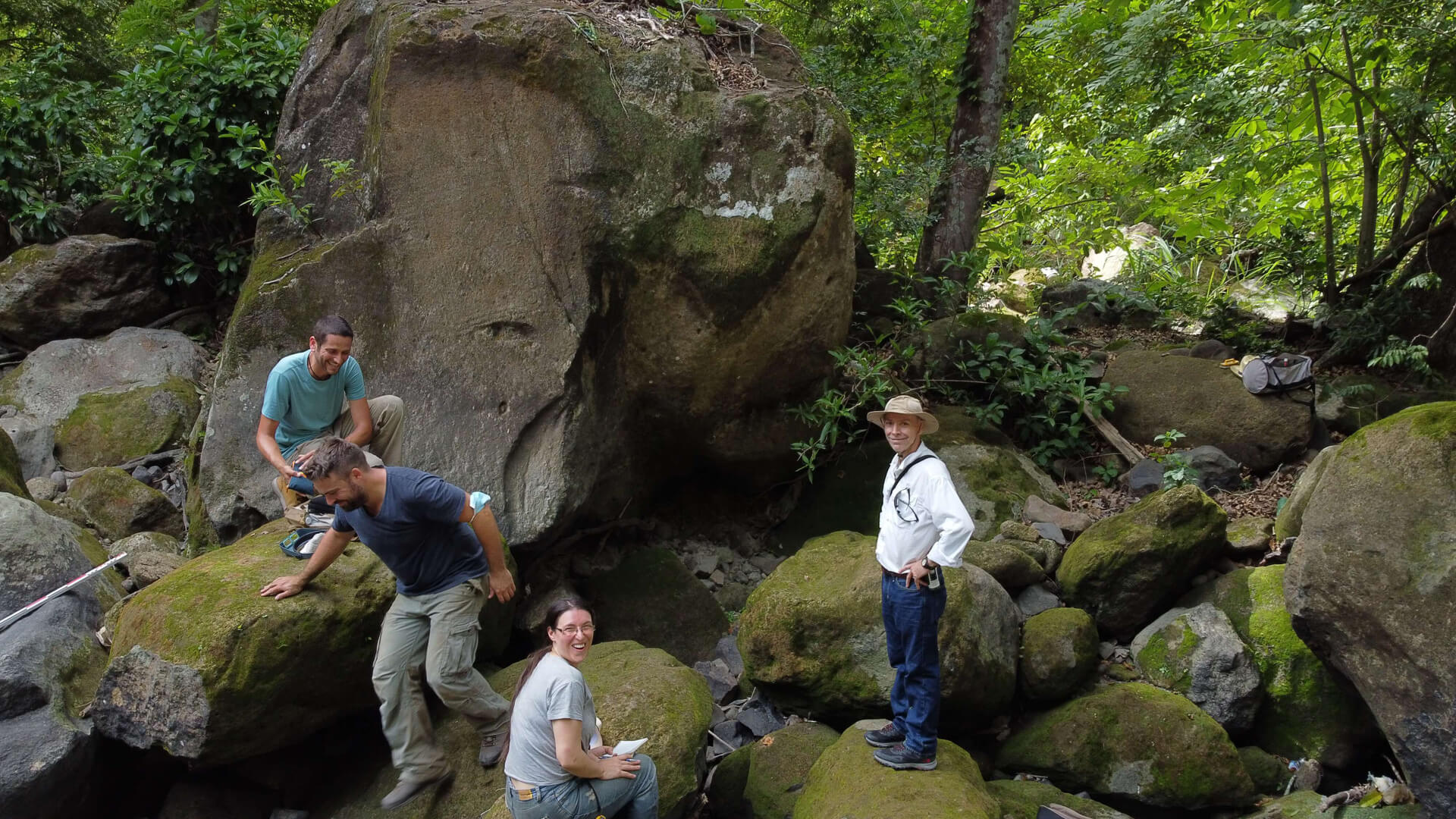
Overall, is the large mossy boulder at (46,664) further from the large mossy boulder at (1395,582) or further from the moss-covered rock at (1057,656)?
the large mossy boulder at (1395,582)

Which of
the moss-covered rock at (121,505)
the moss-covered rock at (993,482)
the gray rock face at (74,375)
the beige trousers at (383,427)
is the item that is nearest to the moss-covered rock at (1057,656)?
the moss-covered rock at (993,482)

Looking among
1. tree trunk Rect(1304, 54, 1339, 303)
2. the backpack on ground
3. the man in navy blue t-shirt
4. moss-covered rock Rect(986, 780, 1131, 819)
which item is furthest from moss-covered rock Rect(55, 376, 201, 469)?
tree trunk Rect(1304, 54, 1339, 303)

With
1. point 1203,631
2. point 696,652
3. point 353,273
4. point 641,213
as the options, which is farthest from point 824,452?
point 353,273

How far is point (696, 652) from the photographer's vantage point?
6.33m

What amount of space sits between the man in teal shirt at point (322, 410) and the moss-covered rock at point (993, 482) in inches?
152

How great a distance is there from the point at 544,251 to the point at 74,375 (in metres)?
4.73

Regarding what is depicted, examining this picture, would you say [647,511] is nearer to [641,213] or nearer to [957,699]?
[641,213]

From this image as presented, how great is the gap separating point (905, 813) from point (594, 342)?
3.63 metres

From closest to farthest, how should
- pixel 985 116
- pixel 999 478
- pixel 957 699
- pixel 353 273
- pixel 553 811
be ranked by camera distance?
pixel 553 811 < pixel 957 699 < pixel 353 273 < pixel 999 478 < pixel 985 116

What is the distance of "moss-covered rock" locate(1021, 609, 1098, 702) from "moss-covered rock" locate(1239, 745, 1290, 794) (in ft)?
2.76

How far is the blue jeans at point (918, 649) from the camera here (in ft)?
13.2

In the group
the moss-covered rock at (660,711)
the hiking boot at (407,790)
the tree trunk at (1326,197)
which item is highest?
the tree trunk at (1326,197)

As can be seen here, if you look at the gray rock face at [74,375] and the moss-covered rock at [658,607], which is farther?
the gray rock face at [74,375]

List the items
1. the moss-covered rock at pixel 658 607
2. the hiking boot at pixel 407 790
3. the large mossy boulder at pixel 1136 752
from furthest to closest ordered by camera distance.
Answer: the moss-covered rock at pixel 658 607
the large mossy boulder at pixel 1136 752
the hiking boot at pixel 407 790
